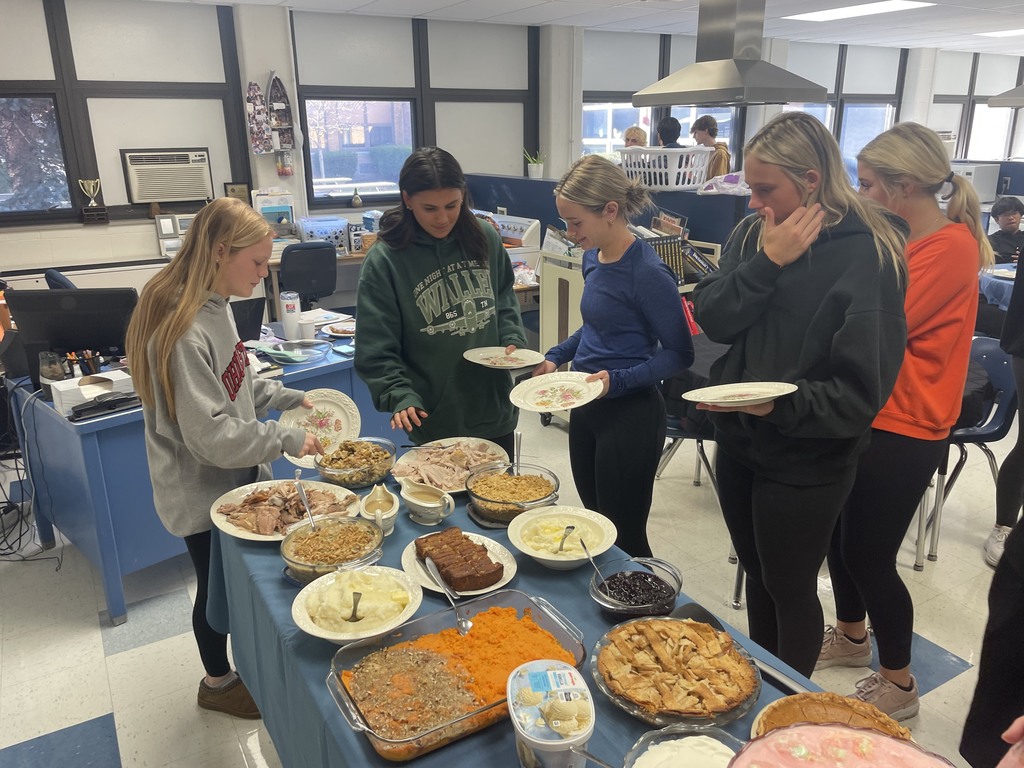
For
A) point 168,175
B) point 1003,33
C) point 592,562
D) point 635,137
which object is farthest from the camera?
point 1003,33

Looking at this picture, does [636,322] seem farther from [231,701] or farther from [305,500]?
[231,701]

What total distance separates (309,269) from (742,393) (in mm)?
4022

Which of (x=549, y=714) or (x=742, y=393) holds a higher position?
(x=742, y=393)

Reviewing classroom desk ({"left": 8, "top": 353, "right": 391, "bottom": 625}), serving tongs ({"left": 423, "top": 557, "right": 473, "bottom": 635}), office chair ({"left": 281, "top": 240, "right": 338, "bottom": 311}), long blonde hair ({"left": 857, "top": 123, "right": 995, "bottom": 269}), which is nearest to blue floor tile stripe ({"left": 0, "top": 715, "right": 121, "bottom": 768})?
classroom desk ({"left": 8, "top": 353, "right": 391, "bottom": 625})

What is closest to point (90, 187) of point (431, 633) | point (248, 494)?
point (248, 494)

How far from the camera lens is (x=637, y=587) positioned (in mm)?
1272

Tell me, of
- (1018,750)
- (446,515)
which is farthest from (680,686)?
(446,515)

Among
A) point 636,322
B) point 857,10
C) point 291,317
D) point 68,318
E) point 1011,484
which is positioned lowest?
point 1011,484

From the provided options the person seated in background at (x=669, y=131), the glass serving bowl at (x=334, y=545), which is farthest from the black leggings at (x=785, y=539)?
the person seated in background at (x=669, y=131)

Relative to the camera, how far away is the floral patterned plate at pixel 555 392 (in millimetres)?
1760

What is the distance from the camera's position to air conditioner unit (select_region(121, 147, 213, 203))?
5.53 m

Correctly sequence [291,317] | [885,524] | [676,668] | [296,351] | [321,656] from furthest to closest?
[291,317]
[296,351]
[885,524]
[321,656]
[676,668]

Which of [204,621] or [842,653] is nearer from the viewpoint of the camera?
[204,621]

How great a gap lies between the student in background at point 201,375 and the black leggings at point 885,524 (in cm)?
138
